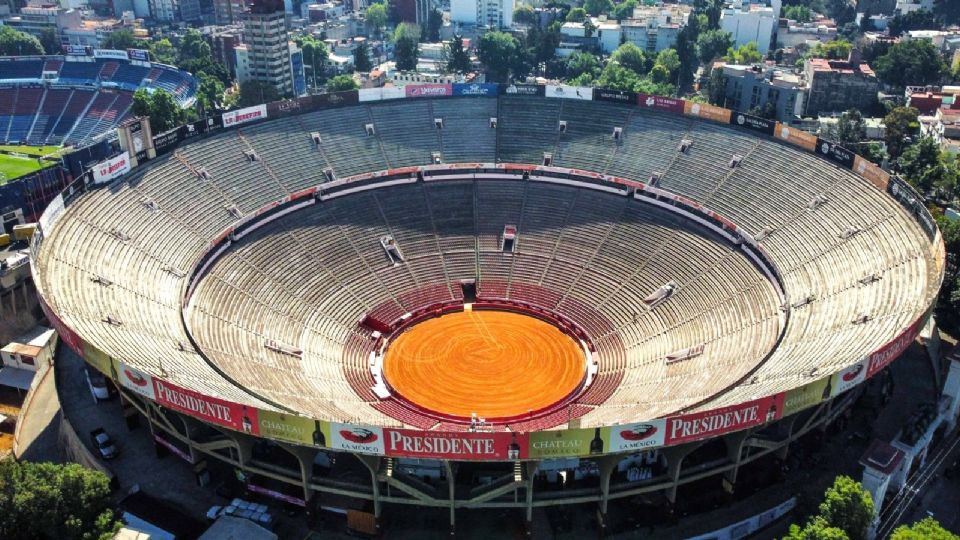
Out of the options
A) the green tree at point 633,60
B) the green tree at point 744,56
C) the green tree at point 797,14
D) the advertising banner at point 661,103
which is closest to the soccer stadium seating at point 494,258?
the advertising banner at point 661,103

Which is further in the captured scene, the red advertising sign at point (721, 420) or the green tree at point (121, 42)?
the green tree at point (121, 42)

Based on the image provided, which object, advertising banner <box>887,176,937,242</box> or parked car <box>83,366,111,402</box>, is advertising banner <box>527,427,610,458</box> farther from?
advertising banner <box>887,176,937,242</box>

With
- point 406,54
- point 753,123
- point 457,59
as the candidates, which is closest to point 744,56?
point 457,59

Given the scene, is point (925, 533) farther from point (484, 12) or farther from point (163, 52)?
point (484, 12)

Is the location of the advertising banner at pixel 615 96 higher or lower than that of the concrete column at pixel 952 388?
higher

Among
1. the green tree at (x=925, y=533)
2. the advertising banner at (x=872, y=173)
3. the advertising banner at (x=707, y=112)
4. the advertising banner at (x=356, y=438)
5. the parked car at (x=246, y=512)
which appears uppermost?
the advertising banner at (x=707, y=112)

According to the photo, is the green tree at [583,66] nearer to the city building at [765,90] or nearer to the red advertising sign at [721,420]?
the city building at [765,90]

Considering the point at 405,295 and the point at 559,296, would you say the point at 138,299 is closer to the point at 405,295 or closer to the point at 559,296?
the point at 405,295

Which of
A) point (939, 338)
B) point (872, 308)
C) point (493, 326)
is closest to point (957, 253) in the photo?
point (939, 338)
